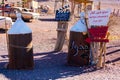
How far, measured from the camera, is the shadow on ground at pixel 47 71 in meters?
8.98

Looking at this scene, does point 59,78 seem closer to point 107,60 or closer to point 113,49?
point 107,60

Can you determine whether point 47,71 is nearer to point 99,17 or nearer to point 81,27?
point 81,27

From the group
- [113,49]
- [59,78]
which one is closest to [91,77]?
[59,78]

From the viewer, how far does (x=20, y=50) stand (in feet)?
31.9

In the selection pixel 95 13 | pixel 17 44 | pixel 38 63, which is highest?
pixel 95 13

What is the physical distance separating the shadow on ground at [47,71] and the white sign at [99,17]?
1262 millimetres

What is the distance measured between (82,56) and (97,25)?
0.98 m

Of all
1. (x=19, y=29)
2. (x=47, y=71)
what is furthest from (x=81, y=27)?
(x=19, y=29)

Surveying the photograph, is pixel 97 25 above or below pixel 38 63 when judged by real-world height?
above

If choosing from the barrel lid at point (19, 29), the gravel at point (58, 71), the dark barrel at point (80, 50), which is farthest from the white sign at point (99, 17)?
the barrel lid at point (19, 29)

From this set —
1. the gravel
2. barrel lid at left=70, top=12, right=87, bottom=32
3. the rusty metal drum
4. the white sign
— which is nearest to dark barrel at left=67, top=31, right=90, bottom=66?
barrel lid at left=70, top=12, right=87, bottom=32

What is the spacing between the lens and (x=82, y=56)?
10266mm

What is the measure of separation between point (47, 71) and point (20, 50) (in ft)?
2.97

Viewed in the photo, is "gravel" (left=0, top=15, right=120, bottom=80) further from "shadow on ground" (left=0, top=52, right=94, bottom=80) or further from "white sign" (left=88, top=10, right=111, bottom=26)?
"white sign" (left=88, top=10, right=111, bottom=26)
